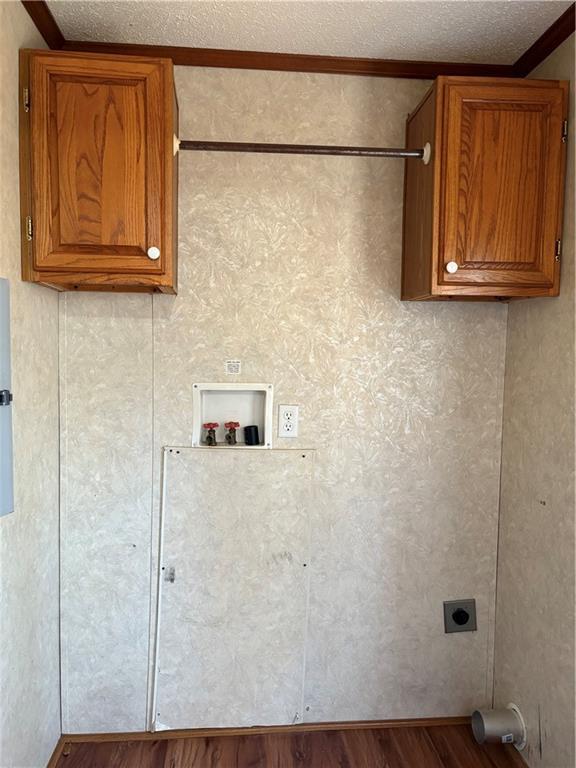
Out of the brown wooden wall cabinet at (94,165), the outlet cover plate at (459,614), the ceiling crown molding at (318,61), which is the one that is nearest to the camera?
the brown wooden wall cabinet at (94,165)

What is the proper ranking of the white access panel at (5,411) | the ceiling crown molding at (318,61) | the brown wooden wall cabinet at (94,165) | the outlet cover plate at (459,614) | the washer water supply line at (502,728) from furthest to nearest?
the outlet cover plate at (459,614), the washer water supply line at (502,728), the ceiling crown molding at (318,61), the brown wooden wall cabinet at (94,165), the white access panel at (5,411)

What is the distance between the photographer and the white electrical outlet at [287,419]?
2.03 m

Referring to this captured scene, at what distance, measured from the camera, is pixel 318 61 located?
1.91 m

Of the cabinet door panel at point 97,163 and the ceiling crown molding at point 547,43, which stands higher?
the ceiling crown molding at point 547,43

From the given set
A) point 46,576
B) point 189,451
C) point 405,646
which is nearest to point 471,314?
point 189,451

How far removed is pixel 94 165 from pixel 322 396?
42.2 inches

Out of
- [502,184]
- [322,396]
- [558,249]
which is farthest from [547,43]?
[322,396]

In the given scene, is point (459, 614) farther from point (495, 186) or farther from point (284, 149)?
point (284, 149)

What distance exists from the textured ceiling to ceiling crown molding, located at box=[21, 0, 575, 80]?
26mm

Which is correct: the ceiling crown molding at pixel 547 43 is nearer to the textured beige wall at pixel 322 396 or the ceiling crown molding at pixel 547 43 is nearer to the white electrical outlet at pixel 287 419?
the textured beige wall at pixel 322 396

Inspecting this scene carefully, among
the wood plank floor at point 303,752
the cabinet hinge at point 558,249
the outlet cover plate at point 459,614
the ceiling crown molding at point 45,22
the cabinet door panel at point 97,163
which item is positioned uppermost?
the ceiling crown molding at point 45,22

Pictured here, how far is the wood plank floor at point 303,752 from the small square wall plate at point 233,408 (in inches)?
43.3

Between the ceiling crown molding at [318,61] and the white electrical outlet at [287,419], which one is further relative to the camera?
the white electrical outlet at [287,419]

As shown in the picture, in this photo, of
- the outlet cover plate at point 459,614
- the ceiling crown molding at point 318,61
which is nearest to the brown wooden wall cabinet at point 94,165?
the ceiling crown molding at point 318,61
